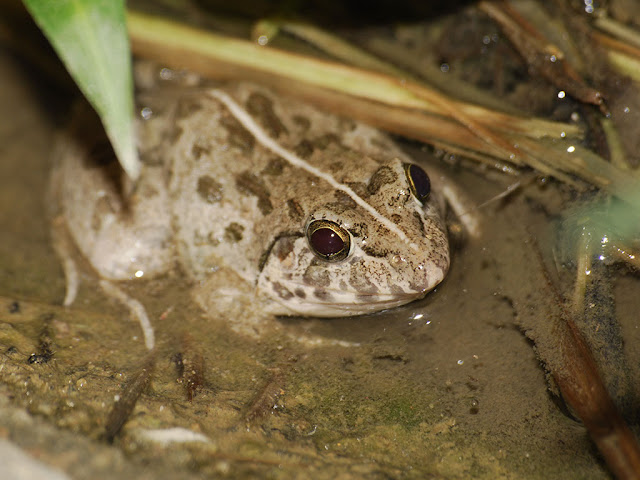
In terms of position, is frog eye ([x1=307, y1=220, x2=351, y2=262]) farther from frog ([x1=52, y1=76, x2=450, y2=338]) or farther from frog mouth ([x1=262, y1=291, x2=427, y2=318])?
frog mouth ([x1=262, y1=291, x2=427, y2=318])

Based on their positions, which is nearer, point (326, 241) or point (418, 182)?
point (326, 241)

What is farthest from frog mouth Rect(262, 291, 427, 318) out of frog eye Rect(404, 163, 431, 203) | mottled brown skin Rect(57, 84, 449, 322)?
frog eye Rect(404, 163, 431, 203)

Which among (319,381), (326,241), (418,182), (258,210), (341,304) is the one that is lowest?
(319,381)

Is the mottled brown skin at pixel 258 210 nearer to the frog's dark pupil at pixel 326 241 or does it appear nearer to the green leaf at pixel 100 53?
the frog's dark pupil at pixel 326 241

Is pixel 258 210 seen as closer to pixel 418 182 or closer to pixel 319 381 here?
pixel 418 182

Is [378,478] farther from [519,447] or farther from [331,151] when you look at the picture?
[331,151]

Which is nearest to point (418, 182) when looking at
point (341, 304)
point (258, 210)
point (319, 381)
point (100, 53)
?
point (341, 304)

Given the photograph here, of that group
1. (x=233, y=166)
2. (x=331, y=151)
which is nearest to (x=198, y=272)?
(x=233, y=166)
